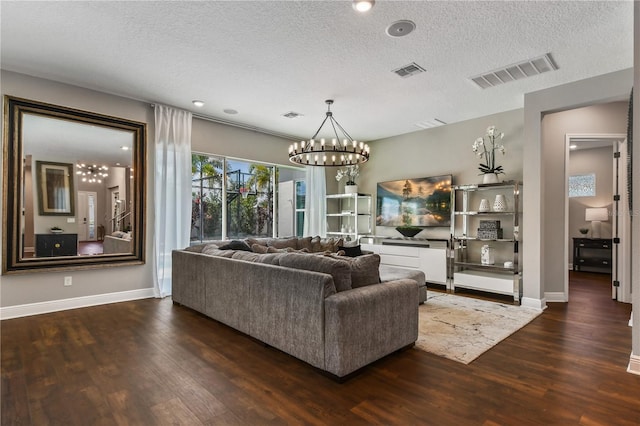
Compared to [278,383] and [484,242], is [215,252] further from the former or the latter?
[484,242]

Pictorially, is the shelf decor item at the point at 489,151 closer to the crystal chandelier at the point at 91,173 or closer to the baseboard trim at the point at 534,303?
the baseboard trim at the point at 534,303

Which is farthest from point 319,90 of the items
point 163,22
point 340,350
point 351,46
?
point 340,350

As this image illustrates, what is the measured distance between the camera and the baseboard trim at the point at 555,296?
485 cm

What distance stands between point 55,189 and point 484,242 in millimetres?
6531

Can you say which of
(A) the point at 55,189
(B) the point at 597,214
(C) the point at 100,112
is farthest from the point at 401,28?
(B) the point at 597,214

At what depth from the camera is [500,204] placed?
520 centimetres

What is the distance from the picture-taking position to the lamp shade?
7258 mm

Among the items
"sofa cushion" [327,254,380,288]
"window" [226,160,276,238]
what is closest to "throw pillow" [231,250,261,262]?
"sofa cushion" [327,254,380,288]

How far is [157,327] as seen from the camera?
12.0 ft

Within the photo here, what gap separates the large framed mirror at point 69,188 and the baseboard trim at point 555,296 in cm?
615

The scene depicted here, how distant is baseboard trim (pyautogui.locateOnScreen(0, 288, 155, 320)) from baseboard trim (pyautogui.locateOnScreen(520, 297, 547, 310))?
5.47 meters

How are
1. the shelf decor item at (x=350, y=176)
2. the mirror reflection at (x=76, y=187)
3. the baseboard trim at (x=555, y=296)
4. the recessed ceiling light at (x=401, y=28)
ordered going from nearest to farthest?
the recessed ceiling light at (x=401, y=28)
the mirror reflection at (x=76, y=187)
the baseboard trim at (x=555, y=296)
the shelf decor item at (x=350, y=176)

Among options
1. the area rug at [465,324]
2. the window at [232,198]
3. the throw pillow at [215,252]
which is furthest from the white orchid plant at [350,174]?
the throw pillow at [215,252]

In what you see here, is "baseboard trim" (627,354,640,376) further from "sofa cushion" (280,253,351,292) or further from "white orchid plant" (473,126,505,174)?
"white orchid plant" (473,126,505,174)
